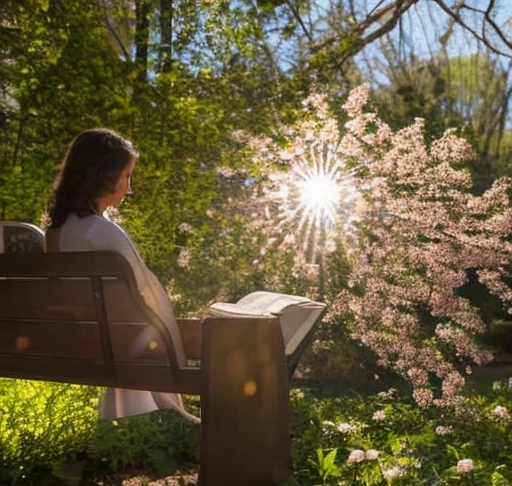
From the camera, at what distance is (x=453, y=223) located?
8500mm

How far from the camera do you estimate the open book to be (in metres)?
4.09

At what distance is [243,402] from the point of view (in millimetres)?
3674

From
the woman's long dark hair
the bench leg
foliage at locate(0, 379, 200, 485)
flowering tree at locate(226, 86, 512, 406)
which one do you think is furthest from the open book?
flowering tree at locate(226, 86, 512, 406)

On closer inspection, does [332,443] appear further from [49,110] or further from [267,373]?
[49,110]

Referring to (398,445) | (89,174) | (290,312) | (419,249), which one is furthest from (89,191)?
(419,249)

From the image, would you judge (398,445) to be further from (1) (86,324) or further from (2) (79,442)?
(1) (86,324)

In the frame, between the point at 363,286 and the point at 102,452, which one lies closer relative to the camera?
the point at 102,452

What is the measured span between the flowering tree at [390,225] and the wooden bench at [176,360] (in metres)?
4.51

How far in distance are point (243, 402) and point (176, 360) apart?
0.31m

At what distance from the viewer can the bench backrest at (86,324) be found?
3.58 meters

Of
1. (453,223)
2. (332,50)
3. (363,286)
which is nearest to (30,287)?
(453,223)

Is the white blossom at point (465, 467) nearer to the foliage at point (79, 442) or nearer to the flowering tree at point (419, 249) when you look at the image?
the foliage at point (79, 442)

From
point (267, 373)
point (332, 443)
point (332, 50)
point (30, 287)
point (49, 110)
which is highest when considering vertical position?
point (332, 50)

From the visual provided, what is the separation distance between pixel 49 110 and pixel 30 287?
6463mm
